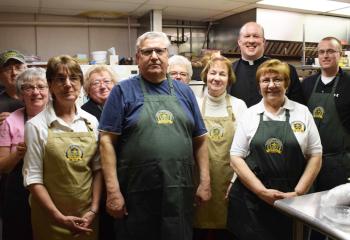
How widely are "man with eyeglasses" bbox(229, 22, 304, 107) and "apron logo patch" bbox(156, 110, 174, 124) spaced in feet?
3.20

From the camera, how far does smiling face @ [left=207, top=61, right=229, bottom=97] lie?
2172mm

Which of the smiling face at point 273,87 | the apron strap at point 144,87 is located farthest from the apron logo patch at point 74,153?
the smiling face at point 273,87

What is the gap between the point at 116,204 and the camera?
1607 mm

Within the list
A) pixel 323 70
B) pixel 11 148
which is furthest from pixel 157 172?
pixel 323 70

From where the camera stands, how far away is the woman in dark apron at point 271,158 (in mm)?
1856

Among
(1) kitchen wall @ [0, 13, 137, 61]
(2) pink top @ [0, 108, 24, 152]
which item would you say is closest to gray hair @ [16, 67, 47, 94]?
(2) pink top @ [0, 108, 24, 152]

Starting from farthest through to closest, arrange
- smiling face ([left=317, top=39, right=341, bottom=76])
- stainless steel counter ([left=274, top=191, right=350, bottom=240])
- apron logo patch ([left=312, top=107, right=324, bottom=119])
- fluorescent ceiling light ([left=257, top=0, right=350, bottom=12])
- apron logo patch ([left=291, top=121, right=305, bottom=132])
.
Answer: fluorescent ceiling light ([left=257, top=0, right=350, bottom=12]) → smiling face ([left=317, top=39, right=341, bottom=76]) → apron logo patch ([left=312, top=107, right=324, bottom=119]) → apron logo patch ([left=291, top=121, right=305, bottom=132]) → stainless steel counter ([left=274, top=191, right=350, bottom=240])

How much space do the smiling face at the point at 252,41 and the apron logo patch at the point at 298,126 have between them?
821mm

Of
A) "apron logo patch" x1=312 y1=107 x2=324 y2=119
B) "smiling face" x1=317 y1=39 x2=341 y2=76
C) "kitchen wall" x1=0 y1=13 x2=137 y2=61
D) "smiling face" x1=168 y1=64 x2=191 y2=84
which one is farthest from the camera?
"kitchen wall" x1=0 y1=13 x2=137 y2=61

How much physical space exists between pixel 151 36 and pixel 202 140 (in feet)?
2.11

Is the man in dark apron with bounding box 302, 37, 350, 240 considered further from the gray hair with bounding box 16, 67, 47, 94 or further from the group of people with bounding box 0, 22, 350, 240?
the gray hair with bounding box 16, 67, 47, 94

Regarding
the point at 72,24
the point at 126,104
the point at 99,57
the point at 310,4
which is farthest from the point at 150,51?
the point at 310,4

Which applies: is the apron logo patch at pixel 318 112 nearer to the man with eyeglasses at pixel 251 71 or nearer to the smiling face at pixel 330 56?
the man with eyeglasses at pixel 251 71

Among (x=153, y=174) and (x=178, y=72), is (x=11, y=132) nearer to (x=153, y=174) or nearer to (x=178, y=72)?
(x=153, y=174)
